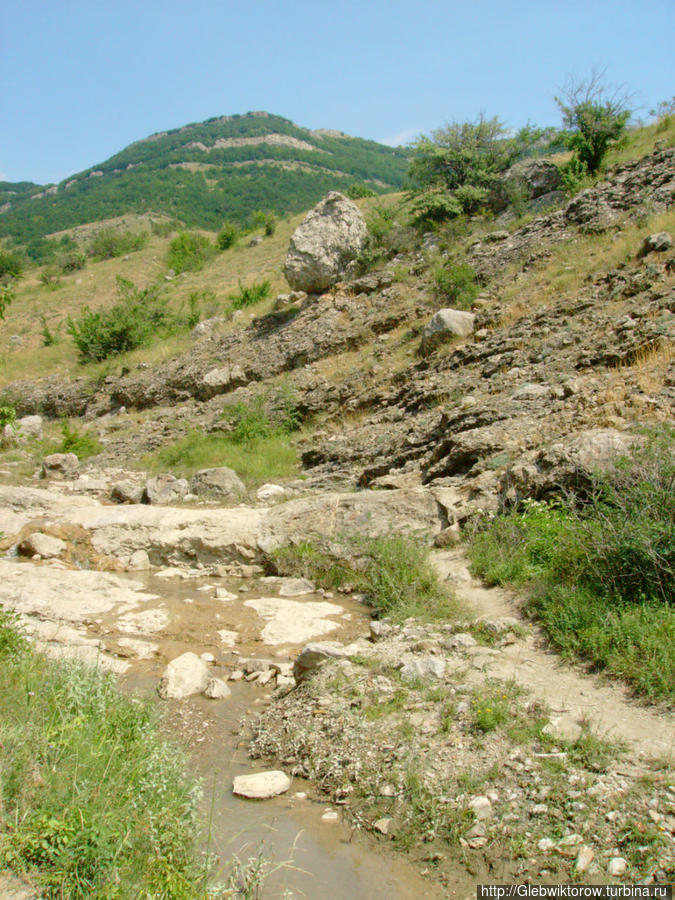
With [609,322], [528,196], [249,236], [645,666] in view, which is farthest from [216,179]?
[645,666]

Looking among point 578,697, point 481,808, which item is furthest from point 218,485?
point 481,808

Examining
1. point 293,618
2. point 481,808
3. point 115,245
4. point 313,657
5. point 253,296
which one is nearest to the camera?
point 481,808

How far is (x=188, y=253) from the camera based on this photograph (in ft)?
101

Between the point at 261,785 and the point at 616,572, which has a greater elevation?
the point at 616,572

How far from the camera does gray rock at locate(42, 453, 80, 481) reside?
419 inches

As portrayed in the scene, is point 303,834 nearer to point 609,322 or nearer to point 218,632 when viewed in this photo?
point 218,632

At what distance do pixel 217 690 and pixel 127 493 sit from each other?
5715 mm

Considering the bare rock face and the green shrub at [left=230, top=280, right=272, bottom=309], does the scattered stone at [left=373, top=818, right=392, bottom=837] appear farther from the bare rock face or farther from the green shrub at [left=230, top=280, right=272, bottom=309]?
the green shrub at [left=230, top=280, right=272, bottom=309]

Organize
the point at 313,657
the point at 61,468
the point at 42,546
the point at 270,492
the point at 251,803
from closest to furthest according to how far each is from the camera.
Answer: the point at 251,803 → the point at 313,657 → the point at 42,546 → the point at 270,492 → the point at 61,468

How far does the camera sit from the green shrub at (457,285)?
11.4m

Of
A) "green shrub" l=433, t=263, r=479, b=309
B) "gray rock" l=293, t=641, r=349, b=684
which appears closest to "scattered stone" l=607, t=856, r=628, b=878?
"gray rock" l=293, t=641, r=349, b=684

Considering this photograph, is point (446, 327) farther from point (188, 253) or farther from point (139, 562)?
point (188, 253)

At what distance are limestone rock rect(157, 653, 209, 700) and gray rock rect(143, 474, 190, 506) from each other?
453 cm

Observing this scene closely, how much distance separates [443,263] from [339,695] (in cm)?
1120
